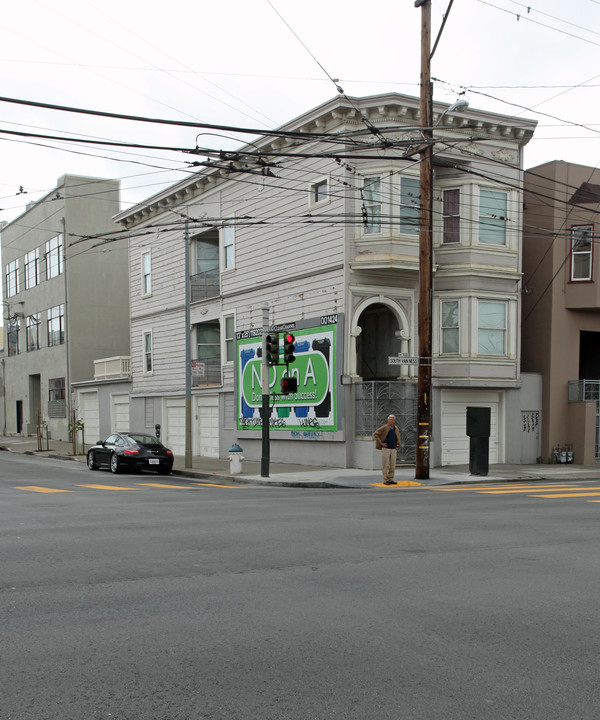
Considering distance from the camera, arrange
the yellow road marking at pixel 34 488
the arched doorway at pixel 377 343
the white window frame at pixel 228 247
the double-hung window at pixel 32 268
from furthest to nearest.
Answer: the double-hung window at pixel 32 268, the white window frame at pixel 228 247, the arched doorway at pixel 377 343, the yellow road marking at pixel 34 488

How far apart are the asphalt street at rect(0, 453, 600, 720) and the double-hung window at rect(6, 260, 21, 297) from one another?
4248cm

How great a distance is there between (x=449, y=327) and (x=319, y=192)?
5.98 metres

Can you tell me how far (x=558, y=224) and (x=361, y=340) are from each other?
25.3 ft

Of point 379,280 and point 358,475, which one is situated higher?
point 379,280

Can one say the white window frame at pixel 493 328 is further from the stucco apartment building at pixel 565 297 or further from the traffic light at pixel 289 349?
the traffic light at pixel 289 349

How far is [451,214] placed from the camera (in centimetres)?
2423

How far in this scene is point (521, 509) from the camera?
42.2 ft

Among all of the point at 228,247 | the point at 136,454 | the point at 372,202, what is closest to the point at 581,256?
the point at 372,202

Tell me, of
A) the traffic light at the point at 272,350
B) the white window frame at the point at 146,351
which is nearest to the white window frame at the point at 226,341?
the white window frame at the point at 146,351

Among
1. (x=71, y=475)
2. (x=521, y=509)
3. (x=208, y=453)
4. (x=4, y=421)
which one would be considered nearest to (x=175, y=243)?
(x=208, y=453)

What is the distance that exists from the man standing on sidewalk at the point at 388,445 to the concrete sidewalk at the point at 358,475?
1.14ft

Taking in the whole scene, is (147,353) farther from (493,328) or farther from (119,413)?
(493,328)

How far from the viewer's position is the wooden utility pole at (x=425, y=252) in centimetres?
1886

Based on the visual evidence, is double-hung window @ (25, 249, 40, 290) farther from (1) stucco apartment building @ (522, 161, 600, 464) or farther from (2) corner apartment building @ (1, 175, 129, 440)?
(1) stucco apartment building @ (522, 161, 600, 464)
